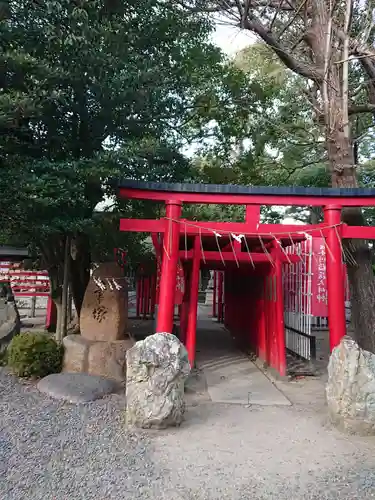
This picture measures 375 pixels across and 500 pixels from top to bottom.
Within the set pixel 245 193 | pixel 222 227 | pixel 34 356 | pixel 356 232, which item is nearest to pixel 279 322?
pixel 356 232

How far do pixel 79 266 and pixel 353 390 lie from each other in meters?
6.53

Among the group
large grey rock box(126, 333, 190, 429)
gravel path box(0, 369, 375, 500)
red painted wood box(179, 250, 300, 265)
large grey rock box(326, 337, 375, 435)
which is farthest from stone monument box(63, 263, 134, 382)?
large grey rock box(326, 337, 375, 435)

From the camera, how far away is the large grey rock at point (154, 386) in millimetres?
4918

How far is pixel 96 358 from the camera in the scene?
721cm

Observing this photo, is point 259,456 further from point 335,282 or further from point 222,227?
point 222,227

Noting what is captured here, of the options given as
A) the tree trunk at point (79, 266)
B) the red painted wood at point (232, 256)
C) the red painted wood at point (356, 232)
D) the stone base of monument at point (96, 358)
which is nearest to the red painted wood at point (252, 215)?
the red painted wood at point (232, 256)

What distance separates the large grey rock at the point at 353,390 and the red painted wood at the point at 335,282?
155cm

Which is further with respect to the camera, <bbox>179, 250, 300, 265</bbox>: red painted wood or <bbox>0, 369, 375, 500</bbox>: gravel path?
<bbox>179, 250, 300, 265</bbox>: red painted wood

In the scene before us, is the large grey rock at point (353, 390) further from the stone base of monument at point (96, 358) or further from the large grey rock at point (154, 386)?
the stone base of monument at point (96, 358)

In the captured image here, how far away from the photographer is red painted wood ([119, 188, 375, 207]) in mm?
6785

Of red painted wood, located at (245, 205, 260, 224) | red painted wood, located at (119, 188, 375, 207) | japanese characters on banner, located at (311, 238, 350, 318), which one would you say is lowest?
japanese characters on banner, located at (311, 238, 350, 318)

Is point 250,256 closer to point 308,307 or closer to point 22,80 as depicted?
point 308,307

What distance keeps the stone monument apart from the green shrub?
216 millimetres

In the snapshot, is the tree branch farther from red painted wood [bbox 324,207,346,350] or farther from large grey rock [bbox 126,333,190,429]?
large grey rock [bbox 126,333,190,429]
